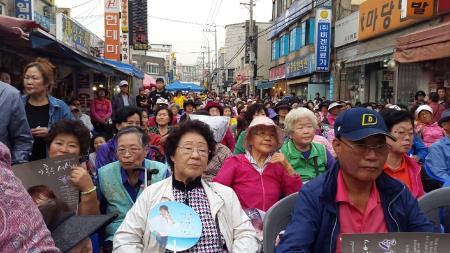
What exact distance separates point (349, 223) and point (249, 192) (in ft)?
4.33

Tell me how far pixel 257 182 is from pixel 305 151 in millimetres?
943

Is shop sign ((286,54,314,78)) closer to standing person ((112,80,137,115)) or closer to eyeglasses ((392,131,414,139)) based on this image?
standing person ((112,80,137,115))

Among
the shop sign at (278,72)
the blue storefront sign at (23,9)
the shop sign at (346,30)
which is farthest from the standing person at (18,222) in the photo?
the shop sign at (278,72)

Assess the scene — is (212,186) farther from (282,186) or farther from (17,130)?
(17,130)

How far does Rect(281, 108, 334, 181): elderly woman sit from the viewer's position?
13.0 ft

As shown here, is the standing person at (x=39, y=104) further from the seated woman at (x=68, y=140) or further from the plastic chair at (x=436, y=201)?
the plastic chair at (x=436, y=201)

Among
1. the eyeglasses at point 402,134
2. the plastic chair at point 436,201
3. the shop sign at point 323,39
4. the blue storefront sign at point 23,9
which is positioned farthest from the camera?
the shop sign at point 323,39

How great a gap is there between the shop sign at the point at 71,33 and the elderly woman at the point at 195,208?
832 centimetres

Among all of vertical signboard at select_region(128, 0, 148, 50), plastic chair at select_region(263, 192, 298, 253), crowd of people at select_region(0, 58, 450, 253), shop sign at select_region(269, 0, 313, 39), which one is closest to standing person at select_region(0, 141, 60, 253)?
crowd of people at select_region(0, 58, 450, 253)

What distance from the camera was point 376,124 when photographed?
1988 mm

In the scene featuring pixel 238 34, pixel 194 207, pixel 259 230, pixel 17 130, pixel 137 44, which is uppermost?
pixel 238 34

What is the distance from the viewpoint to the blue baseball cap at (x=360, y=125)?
1957 millimetres

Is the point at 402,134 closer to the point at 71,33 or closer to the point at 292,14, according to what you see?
the point at 71,33

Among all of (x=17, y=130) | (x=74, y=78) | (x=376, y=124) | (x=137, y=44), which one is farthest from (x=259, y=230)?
(x=137, y=44)
